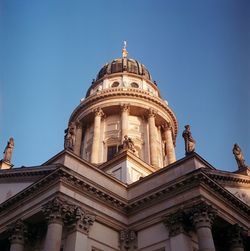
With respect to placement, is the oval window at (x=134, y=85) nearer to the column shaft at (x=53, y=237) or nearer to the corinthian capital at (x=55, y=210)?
the corinthian capital at (x=55, y=210)

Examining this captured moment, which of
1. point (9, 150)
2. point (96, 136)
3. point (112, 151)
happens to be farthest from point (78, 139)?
point (9, 150)

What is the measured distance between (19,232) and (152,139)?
19152mm

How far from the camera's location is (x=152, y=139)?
121ft

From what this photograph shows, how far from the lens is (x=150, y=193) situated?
73.3 ft

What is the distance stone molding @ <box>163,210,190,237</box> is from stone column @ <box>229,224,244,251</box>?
359cm

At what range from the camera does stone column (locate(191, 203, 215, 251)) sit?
18.2 metres

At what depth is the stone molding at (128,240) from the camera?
2183 centimetres

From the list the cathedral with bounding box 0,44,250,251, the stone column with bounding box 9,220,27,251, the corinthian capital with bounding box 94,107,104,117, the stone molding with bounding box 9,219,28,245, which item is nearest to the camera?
the cathedral with bounding box 0,44,250,251

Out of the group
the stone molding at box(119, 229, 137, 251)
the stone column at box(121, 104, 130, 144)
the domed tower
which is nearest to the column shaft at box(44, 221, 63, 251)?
the stone molding at box(119, 229, 137, 251)

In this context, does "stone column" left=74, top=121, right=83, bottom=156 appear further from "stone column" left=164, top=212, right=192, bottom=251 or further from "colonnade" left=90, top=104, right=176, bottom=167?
"stone column" left=164, top=212, right=192, bottom=251

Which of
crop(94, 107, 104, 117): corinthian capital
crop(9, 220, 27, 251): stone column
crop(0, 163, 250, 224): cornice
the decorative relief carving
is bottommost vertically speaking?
crop(9, 220, 27, 251): stone column

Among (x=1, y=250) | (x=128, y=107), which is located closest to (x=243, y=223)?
(x=1, y=250)

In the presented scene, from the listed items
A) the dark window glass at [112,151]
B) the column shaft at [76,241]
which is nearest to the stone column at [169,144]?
the dark window glass at [112,151]

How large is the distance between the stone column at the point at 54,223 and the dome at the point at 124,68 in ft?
94.1
